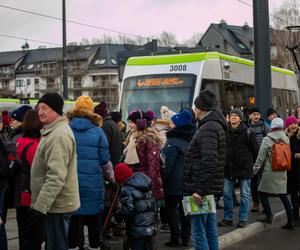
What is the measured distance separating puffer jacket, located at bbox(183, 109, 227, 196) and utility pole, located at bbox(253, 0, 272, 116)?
693 centimetres

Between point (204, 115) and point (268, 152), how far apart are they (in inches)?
136

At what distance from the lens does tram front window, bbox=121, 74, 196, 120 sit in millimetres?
15125

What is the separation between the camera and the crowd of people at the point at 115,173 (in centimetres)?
562

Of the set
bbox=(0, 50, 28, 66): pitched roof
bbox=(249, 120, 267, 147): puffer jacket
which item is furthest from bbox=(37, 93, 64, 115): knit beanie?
bbox=(0, 50, 28, 66): pitched roof

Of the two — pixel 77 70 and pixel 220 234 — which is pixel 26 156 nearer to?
pixel 220 234

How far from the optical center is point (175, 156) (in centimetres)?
792

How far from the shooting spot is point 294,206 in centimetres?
1032

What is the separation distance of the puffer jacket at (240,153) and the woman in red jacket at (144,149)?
1963 mm

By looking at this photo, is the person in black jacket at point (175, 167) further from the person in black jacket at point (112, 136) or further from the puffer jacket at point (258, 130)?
the puffer jacket at point (258, 130)

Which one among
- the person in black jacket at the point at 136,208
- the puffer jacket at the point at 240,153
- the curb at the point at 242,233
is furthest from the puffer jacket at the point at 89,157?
the puffer jacket at the point at 240,153

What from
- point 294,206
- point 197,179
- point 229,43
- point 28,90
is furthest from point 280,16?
point 28,90

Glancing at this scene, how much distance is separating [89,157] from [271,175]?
161 inches

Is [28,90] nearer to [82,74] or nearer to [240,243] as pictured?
[82,74]

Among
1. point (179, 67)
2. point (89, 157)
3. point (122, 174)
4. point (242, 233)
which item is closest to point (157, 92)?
point (179, 67)
